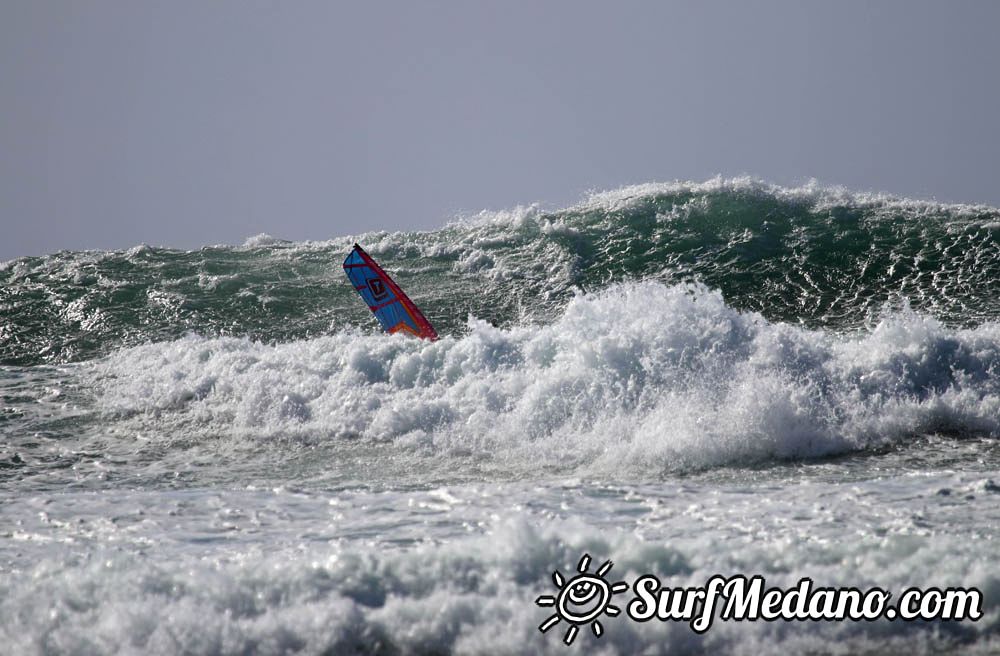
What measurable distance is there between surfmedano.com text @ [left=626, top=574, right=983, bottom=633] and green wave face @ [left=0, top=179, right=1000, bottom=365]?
7460 millimetres

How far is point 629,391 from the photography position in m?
7.73

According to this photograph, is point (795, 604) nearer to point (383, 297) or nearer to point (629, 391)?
point (629, 391)

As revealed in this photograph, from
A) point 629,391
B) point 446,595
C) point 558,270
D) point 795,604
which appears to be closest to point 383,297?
point 558,270

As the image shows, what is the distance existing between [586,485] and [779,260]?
837 centimetres

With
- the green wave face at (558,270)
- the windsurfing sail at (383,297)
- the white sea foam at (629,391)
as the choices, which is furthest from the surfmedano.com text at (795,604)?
the windsurfing sail at (383,297)

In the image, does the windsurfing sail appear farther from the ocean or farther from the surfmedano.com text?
the surfmedano.com text

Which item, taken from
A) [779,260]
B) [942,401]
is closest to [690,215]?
[779,260]

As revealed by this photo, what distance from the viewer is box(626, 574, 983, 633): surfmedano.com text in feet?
12.6

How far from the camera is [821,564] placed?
14.0ft

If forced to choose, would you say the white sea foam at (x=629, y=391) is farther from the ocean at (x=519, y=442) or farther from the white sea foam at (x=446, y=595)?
the white sea foam at (x=446, y=595)

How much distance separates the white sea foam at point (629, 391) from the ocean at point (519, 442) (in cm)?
3

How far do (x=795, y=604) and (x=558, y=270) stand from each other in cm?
1040

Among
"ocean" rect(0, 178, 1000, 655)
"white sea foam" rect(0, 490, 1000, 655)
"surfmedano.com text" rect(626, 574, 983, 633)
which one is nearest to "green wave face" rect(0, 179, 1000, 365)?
"ocean" rect(0, 178, 1000, 655)

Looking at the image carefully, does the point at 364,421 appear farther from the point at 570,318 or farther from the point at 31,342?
the point at 31,342
